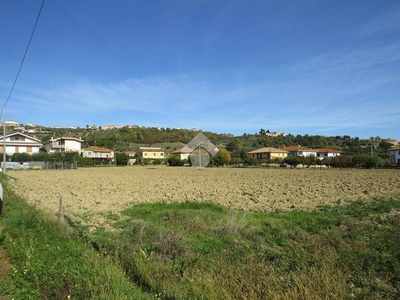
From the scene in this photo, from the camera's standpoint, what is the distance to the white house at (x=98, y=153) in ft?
305

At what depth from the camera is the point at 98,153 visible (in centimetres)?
9556

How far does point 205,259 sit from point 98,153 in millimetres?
95901

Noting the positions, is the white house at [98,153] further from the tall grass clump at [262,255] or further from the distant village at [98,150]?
the tall grass clump at [262,255]

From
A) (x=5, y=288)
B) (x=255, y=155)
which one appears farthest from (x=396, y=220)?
(x=255, y=155)

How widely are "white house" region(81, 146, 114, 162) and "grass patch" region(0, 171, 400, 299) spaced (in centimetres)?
8806

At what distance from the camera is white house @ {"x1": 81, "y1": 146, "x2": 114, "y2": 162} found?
9300 cm

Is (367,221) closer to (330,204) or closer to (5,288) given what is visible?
(330,204)

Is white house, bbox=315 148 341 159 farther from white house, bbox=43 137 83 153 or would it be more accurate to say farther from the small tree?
white house, bbox=43 137 83 153

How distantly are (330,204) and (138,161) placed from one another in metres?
89.0

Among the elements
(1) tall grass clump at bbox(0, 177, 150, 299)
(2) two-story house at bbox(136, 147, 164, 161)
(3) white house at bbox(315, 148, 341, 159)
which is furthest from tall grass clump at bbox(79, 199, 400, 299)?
(2) two-story house at bbox(136, 147, 164, 161)

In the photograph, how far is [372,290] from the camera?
185 inches

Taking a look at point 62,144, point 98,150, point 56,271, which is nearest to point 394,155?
point 56,271

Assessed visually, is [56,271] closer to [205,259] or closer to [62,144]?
[205,259]

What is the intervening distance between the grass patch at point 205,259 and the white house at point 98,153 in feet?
289
